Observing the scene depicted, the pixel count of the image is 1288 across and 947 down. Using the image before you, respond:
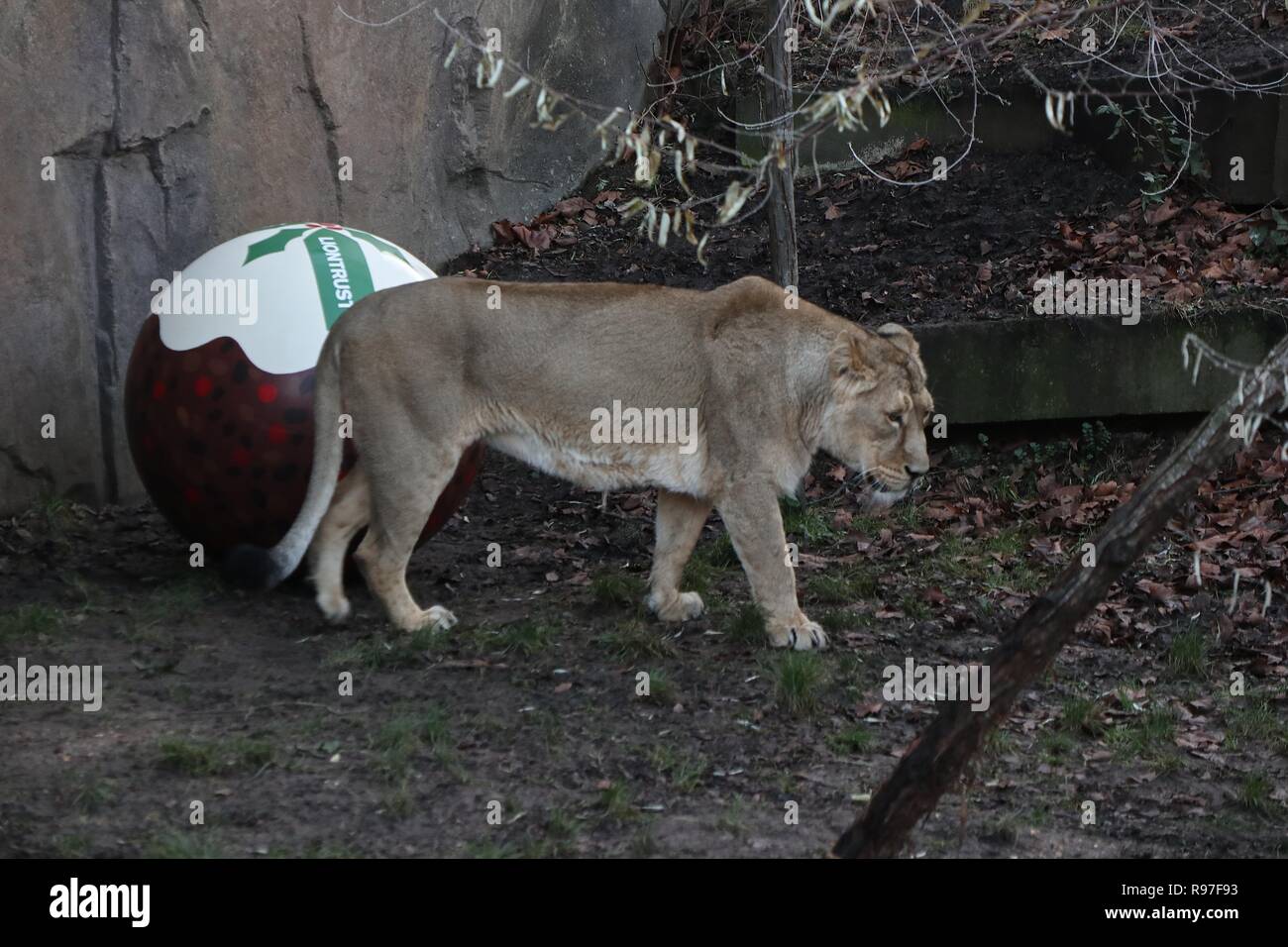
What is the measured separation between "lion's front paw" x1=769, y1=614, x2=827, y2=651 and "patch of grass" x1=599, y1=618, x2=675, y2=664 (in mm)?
465

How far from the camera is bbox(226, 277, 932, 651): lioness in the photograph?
6574 millimetres

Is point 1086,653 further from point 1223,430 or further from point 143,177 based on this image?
point 143,177

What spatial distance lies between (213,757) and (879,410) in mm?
3316

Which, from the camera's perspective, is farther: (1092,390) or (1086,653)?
(1092,390)

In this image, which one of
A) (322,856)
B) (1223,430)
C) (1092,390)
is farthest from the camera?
(1092,390)

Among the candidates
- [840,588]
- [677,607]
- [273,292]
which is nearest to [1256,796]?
[840,588]

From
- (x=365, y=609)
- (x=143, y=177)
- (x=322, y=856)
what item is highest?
(x=143, y=177)

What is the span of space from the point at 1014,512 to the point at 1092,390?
3.24 feet

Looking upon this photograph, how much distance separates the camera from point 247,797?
5.14 meters

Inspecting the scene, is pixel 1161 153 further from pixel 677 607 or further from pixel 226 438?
pixel 226 438
